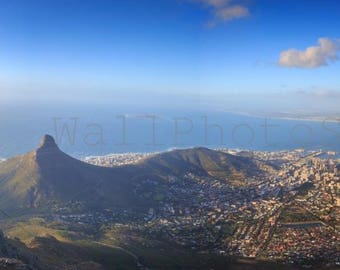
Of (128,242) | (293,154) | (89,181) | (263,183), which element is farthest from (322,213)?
(293,154)

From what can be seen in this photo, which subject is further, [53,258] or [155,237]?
[155,237]

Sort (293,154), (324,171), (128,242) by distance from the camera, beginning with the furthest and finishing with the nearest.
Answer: (293,154)
(324,171)
(128,242)

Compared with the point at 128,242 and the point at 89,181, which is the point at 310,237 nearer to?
the point at 128,242

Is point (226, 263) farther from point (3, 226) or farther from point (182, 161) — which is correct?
point (182, 161)

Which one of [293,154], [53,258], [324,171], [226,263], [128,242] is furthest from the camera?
[293,154]

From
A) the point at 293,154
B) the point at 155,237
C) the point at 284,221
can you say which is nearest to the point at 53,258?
the point at 155,237

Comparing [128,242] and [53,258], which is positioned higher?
[53,258]
